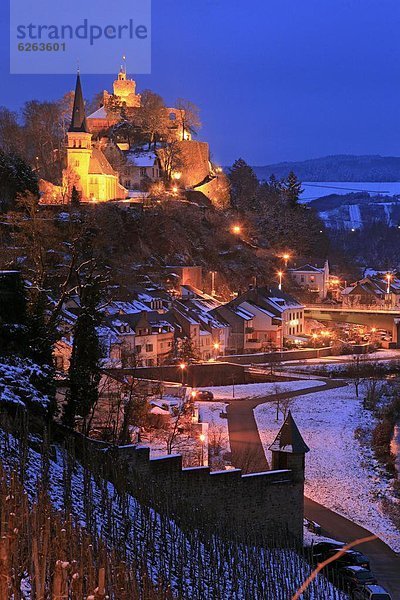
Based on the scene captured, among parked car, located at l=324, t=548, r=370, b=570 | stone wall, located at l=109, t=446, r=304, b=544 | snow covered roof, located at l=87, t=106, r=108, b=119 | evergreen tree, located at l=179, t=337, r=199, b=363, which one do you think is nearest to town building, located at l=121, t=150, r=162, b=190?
snow covered roof, located at l=87, t=106, r=108, b=119

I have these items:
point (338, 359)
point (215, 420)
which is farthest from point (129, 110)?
point (215, 420)

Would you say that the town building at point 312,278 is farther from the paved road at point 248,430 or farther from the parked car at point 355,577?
the parked car at point 355,577

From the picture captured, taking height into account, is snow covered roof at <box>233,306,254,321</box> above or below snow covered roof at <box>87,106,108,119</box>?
below

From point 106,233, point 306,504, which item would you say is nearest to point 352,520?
point 306,504

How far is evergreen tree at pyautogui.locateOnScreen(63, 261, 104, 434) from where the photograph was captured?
2035cm

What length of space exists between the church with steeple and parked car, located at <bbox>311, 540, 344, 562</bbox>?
49767 mm

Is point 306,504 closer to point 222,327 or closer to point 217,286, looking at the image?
point 222,327

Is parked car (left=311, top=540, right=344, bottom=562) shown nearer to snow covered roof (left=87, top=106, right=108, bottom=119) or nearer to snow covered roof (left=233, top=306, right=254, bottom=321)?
snow covered roof (left=233, top=306, right=254, bottom=321)

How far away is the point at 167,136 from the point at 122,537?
73.9 meters

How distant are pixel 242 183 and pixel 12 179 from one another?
45.6 m

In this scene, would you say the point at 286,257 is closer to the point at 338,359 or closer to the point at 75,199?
the point at 338,359

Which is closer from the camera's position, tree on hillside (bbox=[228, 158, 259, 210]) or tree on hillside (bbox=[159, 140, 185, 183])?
tree on hillside (bbox=[159, 140, 185, 183])

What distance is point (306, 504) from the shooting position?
25.9m

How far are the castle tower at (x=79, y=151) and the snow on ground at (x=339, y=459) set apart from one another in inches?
1220
